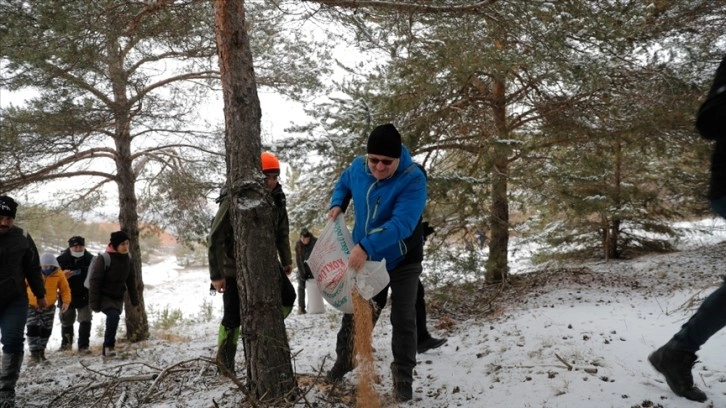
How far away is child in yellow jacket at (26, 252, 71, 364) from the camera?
7180 mm

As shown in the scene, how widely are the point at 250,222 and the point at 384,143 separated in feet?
3.62

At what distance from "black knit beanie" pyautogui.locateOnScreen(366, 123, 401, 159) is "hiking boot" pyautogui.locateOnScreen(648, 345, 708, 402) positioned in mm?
2052

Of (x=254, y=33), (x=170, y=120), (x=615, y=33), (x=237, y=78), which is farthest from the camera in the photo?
(x=170, y=120)

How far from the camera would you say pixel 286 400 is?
3172 millimetres

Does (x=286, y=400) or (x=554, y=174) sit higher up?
(x=554, y=174)

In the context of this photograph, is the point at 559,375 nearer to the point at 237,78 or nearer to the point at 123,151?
the point at 237,78

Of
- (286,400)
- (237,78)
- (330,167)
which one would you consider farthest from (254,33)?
(286,400)

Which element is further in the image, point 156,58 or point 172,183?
point 172,183

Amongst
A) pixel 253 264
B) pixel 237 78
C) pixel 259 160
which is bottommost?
pixel 253 264

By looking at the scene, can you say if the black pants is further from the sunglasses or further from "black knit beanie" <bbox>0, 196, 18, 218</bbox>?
"black knit beanie" <bbox>0, 196, 18, 218</bbox>

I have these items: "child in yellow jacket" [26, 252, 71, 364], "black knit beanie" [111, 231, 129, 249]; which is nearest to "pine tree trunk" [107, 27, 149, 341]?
"child in yellow jacket" [26, 252, 71, 364]

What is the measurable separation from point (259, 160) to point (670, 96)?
5.91 meters

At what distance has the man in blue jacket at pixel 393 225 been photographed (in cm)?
314

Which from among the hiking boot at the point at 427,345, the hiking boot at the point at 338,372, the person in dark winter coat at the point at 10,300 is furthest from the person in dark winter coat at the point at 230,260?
the person in dark winter coat at the point at 10,300
